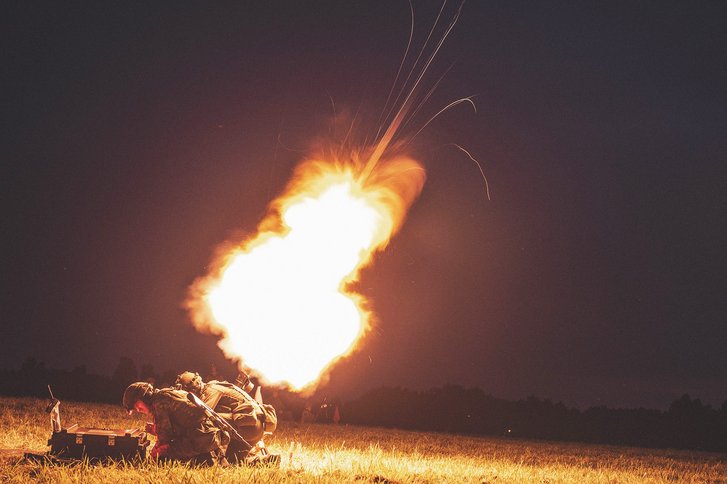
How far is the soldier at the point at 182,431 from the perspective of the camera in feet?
35.8

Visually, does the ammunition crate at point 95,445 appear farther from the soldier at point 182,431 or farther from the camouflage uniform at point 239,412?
the camouflage uniform at point 239,412

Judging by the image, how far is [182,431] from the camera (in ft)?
35.9

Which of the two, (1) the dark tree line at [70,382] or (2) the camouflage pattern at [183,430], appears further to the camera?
(1) the dark tree line at [70,382]

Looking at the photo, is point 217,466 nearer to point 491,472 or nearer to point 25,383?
point 491,472

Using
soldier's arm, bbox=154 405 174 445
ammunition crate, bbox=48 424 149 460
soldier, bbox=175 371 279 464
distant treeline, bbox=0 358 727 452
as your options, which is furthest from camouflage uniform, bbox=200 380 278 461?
distant treeline, bbox=0 358 727 452

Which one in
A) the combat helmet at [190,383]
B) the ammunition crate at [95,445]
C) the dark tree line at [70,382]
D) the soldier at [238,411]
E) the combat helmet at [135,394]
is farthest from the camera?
the dark tree line at [70,382]

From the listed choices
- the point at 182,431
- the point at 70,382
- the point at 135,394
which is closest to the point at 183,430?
the point at 182,431

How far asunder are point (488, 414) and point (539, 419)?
137 inches

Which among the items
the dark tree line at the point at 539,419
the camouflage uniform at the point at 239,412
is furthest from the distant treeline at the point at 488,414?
the camouflage uniform at the point at 239,412

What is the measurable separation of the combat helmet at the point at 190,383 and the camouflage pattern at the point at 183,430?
33.4 inches

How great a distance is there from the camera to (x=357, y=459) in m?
13.6

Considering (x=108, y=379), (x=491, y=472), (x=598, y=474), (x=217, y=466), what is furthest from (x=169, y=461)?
(x=108, y=379)

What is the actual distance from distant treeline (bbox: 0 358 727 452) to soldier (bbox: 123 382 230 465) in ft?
88.9

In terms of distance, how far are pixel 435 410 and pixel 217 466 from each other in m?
38.3
